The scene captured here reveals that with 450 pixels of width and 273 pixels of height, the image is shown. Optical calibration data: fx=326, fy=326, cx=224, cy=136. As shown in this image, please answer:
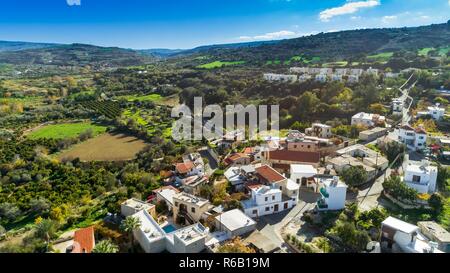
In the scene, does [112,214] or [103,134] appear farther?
[103,134]

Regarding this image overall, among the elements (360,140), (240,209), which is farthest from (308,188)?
(360,140)

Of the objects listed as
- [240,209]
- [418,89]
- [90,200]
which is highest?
[418,89]

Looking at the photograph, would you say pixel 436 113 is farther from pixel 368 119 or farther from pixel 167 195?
pixel 167 195

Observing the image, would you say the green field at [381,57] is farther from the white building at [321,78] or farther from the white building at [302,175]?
the white building at [302,175]

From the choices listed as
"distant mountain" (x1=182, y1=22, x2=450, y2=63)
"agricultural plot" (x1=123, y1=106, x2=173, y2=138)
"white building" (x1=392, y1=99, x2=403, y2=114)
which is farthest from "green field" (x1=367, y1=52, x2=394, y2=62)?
"agricultural plot" (x1=123, y1=106, x2=173, y2=138)

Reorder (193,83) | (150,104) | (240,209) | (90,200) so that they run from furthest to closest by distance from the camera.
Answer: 1. (193,83)
2. (150,104)
3. (90,200)
4. (240,209)

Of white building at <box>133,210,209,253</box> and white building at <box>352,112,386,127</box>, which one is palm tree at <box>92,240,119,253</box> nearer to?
white building at <box>133,210,209,253</box>
